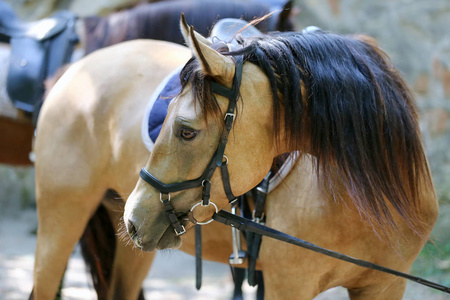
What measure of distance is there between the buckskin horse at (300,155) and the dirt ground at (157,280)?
2.02 metres

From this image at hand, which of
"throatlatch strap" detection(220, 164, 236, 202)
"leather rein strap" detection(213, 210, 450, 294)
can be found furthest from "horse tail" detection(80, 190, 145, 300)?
"throatlatch strap" detection(220, 164, 236, 202)

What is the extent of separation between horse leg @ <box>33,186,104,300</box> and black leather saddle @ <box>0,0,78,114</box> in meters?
0.88

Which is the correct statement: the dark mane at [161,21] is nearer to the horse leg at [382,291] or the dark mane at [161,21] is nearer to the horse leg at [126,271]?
the horse leg at [126,271]

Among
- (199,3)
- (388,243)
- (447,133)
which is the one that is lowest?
(447,133)

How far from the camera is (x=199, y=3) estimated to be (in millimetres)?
3109

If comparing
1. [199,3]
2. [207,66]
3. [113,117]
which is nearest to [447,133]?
[199,3]

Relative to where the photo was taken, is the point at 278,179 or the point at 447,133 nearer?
the point at 278,179

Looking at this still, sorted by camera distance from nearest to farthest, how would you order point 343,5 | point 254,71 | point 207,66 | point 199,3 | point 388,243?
point 207,66 → point 254,71 → point 388,243 → point 199,3 → point 343,5

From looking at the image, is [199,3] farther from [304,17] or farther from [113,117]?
[304,17]

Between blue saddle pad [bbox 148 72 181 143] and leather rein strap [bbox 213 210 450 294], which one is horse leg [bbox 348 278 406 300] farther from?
blue saddle pad [bbox 148 72 181 143]

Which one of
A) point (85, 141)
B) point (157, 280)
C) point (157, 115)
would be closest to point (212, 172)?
point (157, 115)

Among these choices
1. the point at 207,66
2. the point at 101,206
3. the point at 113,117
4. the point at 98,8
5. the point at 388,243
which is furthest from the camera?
the point at 98,8

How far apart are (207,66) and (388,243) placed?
34.3 inches

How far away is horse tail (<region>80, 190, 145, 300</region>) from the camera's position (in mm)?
2666
